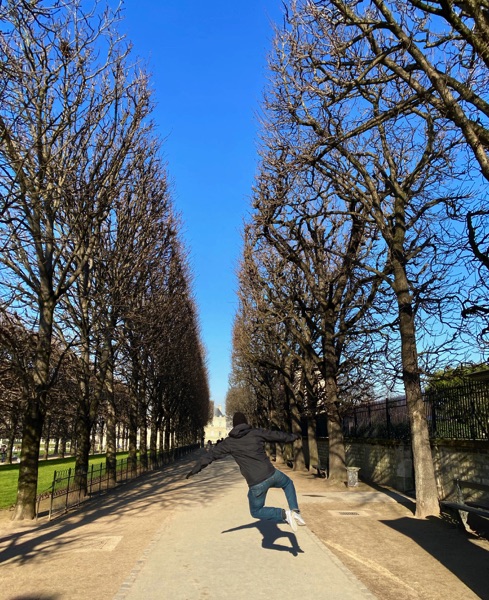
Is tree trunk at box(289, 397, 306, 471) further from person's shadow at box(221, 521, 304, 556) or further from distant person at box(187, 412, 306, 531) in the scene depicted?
distant person at box(187, 412, 306, 531)

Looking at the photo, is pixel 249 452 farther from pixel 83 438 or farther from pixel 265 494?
pixel 83 438

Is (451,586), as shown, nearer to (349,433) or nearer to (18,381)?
(18,381)

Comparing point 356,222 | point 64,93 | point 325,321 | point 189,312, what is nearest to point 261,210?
point 356,222

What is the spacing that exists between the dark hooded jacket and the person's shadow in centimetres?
132

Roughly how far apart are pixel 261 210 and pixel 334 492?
9.37 metres

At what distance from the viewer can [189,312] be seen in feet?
119

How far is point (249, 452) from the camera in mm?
7305

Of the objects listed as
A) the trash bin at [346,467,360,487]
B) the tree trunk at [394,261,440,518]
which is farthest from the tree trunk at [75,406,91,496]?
the tree trunk at [394,261,440,518]

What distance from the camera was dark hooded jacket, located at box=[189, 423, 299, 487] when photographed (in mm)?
7223

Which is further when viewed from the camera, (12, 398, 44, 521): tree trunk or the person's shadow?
(12, 398, 44, 521): tree trunk

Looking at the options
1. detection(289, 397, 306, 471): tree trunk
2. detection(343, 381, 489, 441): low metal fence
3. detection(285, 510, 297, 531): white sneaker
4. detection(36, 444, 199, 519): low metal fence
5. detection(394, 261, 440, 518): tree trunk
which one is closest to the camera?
detection(285, 510, 297, 531): white sneaker

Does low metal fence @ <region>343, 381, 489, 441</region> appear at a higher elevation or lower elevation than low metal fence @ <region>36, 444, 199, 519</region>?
higher

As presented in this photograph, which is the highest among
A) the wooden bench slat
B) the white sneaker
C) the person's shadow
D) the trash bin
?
the trash bin

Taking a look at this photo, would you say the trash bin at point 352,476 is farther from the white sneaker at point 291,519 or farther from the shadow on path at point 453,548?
the white sneaker at point 291,519
